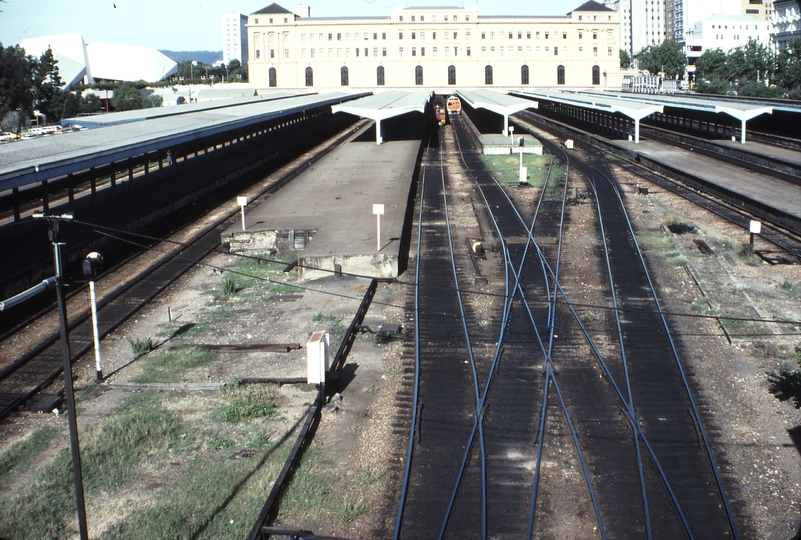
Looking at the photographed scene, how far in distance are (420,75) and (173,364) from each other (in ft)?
345

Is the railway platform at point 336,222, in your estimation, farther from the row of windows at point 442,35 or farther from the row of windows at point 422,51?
the row of windows at point 442,35

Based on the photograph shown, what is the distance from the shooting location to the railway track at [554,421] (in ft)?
27.7

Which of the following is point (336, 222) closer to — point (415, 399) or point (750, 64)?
point (415, 399)

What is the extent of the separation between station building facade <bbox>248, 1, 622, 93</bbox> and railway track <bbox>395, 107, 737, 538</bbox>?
97.6 meters

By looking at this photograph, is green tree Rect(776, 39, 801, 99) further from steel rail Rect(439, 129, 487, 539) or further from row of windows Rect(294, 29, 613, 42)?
steel rail Rect(439, 129, 487, 539)

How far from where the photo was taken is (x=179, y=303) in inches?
641

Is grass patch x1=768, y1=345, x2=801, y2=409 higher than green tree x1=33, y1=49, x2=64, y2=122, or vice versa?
green tree x1=33, y1=49, x2=64, y2=122

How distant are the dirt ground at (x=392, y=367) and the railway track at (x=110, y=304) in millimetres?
360

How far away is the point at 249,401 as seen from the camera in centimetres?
1110

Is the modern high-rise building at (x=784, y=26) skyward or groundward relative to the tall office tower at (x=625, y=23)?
groundward

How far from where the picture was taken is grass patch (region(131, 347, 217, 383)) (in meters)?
12.2

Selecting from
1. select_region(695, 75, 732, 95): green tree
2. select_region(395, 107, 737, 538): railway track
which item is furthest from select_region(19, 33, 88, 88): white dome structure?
select_region(395, 107, 737, 538): railway track

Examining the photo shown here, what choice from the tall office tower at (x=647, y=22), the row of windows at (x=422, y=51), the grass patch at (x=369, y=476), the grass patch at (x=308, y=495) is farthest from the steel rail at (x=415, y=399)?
the tall office tower at (x=647, y=22)

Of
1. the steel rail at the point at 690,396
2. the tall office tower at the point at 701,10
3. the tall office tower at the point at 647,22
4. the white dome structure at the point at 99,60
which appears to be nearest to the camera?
the steel rail at the point at 690,396
